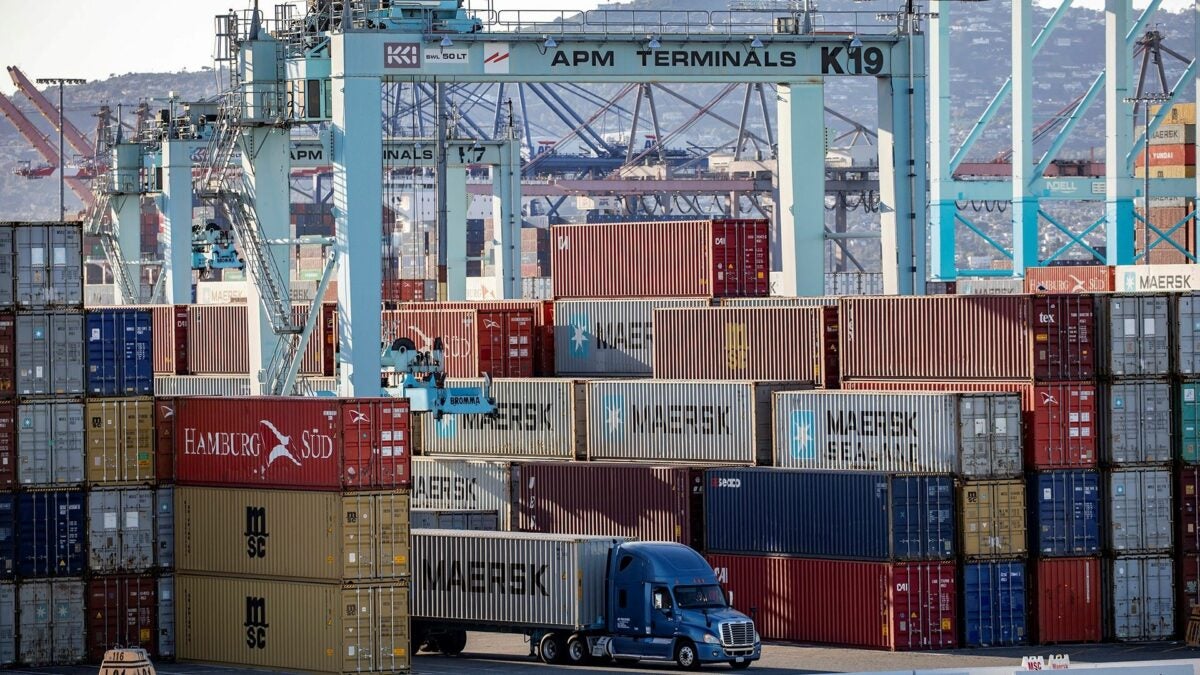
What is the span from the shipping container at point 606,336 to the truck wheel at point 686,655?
1315 centimetres

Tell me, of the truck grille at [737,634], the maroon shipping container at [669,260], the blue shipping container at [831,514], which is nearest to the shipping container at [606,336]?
the maroon shipping container at [669,260]

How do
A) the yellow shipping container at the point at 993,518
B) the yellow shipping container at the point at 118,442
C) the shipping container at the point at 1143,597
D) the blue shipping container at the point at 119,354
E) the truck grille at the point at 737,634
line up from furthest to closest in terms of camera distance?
the shipping container at the point at 1143,597
the yellow shipping container at the point at 993,518
the blue shipping container at the point at 119,354
the yellow shipping container at the point at 118,442
the truck grille at the point at 737,634

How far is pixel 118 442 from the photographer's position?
4453cm

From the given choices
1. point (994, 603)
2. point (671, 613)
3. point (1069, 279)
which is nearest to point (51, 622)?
point (671, 613)

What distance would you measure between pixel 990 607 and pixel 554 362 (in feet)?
53.8

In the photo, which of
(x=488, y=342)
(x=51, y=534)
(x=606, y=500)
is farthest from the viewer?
(x=488, y=342)

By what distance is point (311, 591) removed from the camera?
40656 mm

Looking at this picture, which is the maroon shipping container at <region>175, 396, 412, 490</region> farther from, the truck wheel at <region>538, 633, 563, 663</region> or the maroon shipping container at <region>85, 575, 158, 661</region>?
the truck wheel at <region>538, 633, 563, 663</region>

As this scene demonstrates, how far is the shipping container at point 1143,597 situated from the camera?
47719mm

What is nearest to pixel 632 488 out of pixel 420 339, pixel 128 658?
pixel 420 339

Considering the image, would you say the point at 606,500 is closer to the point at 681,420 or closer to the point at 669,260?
the point at 681,420

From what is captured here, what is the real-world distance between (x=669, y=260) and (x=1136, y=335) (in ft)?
45.9

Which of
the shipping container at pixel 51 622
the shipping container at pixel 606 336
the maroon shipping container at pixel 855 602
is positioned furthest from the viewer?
the shipping container at pixel 606 336

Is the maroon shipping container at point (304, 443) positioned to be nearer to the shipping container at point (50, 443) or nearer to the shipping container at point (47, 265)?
the shipping container at point (50, 443)
